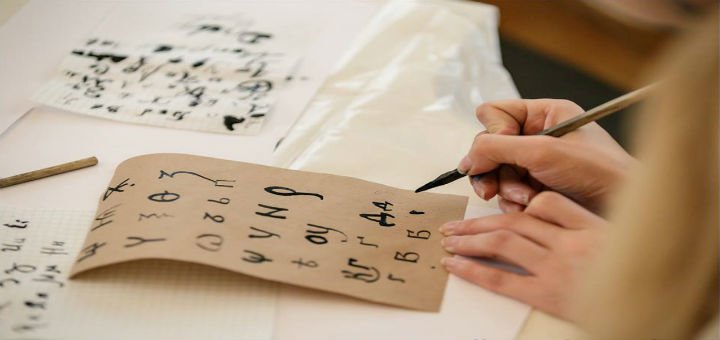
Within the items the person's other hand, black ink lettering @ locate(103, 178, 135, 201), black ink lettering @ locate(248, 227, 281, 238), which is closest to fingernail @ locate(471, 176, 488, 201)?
the person's other hand

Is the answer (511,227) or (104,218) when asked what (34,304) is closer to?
(104,218)

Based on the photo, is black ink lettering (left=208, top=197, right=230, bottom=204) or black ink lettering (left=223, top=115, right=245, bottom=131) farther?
black ink lettering (left=223, top=115, right=245, bottom=131)

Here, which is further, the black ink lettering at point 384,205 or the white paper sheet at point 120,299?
the black ink lettering at point 384,205

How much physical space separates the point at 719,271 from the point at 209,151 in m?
0.52

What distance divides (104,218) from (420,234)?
0.30 meters

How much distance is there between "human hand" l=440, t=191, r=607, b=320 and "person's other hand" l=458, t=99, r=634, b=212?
0.05 metres

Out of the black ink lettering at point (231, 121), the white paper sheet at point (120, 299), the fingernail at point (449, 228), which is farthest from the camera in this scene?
the black ink lettering at point (231, 121)

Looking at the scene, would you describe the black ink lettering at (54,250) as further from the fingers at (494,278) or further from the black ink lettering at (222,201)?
the fingers at (494,278)

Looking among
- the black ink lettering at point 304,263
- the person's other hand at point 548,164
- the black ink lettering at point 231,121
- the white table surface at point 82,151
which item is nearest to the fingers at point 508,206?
the person's other hand at point 548,164

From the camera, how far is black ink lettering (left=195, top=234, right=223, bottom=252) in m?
0.57

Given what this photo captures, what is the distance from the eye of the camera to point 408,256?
61 cm

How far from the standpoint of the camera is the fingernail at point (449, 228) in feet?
2.07

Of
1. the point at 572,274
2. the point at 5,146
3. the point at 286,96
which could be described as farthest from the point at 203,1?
the point at 572,274

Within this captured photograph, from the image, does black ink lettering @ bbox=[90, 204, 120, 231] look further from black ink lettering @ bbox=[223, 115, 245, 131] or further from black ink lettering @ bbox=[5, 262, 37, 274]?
black ink lettering @ bbox=[223, 115, 245, 131]
